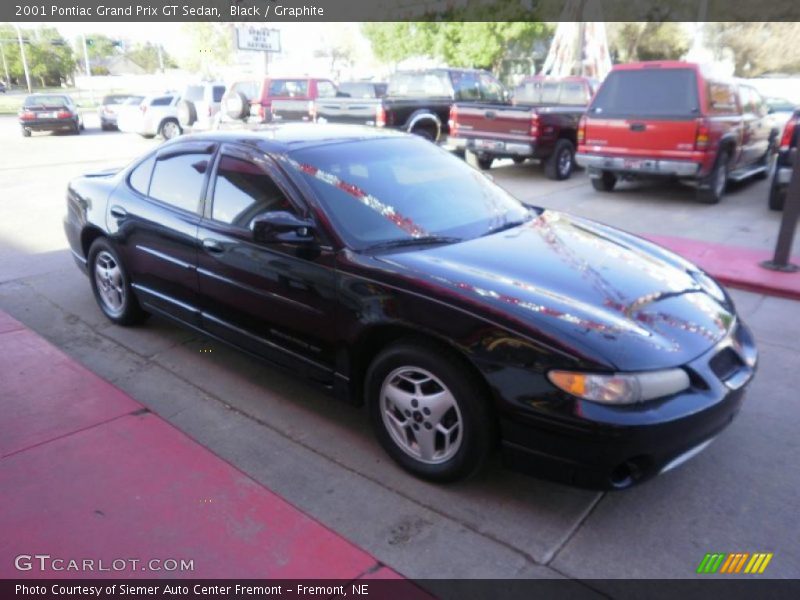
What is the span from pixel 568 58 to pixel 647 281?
24653mm

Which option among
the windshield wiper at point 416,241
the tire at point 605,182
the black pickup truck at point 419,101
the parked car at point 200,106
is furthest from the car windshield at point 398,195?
the parked car at point 200,106

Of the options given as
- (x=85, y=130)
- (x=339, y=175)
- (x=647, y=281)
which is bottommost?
(x=85, y=130)

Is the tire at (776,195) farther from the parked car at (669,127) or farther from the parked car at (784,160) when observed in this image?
the parked car at (669,127)

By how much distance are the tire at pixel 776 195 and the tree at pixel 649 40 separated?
30.7m

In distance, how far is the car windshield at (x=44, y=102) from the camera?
22906 mm

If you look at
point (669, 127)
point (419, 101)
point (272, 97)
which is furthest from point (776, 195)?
point (272, 97)

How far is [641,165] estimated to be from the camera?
31.7ft

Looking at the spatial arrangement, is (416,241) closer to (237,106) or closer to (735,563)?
(735,563)

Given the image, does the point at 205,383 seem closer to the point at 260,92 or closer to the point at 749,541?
the point at 749,541

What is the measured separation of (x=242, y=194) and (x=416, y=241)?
1.15 m

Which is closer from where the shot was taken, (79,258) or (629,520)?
(629,520)

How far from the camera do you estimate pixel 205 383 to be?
418 centimetres
